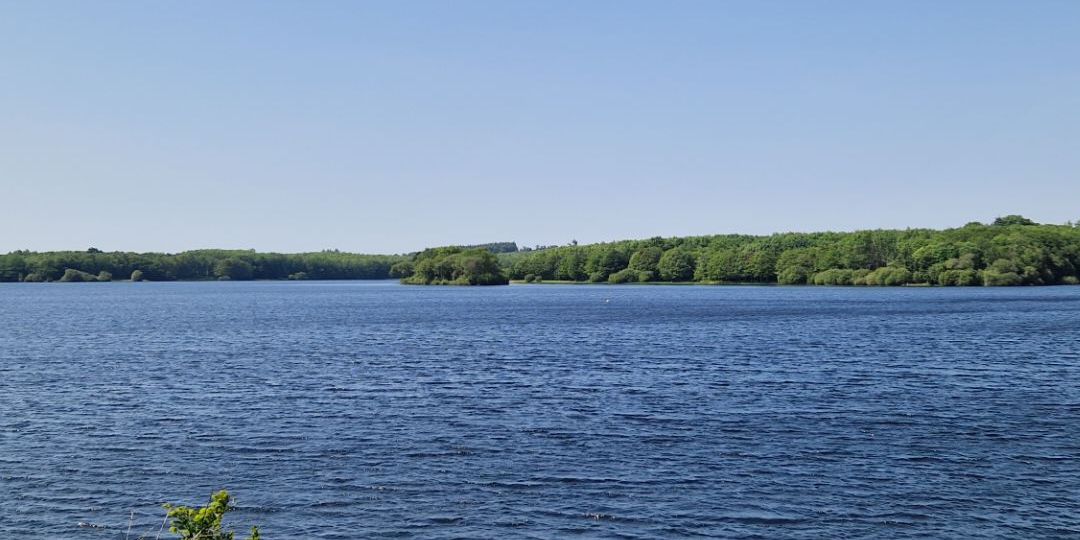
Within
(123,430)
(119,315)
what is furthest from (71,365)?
(119,315)

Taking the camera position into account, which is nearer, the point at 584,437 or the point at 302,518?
the point at 302,518

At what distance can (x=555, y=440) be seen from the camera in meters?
30.6

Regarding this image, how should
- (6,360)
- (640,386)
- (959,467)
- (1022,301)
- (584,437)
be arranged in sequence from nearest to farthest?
(959,467)
(584,437)
(640,386)
(6,360)
(1022,301)

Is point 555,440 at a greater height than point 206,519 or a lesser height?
lesser

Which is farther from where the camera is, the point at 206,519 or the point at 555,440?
the point at 555,440

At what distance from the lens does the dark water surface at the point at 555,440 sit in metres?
22.4

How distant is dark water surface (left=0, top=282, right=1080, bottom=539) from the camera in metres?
22.4

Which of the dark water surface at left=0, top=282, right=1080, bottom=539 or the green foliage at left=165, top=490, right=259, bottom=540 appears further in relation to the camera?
the dark water surface at left=0, top=282, right=1080, bottom=539

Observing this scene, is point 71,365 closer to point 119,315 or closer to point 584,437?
point 584,437

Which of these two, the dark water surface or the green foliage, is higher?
the green foliage

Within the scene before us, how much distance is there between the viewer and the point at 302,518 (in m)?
22.3

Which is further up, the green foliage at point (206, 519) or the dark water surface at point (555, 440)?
the green foliage at point (206, 519)

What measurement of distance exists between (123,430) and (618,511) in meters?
19.1

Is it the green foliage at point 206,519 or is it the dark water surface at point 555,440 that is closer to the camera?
the green foliage at point 206,519
